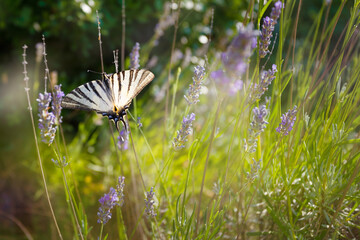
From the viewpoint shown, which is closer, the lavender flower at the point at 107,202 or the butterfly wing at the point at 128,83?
the lavender flower at the point at 107,202

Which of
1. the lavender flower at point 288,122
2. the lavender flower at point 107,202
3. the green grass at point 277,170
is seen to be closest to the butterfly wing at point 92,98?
the green grass at point 277,170

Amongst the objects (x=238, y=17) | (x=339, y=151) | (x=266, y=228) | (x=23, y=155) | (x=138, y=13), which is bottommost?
(x=266, y=228)

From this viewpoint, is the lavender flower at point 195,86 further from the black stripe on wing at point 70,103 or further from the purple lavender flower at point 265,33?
the black stripe on wing at point 70,103

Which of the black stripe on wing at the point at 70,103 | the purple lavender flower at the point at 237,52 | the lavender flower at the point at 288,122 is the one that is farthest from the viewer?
the black stripe on wing at the point at 70,103

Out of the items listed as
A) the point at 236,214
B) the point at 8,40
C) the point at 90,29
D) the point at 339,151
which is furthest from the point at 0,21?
the point at 339,151

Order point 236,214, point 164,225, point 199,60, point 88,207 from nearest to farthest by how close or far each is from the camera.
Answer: point 236,214
point 164,225
point 88,207
point 199,60

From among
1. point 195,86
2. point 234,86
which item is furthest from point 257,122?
point 195,86

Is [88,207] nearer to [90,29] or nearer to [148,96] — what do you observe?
[148,96]
